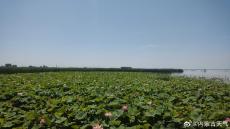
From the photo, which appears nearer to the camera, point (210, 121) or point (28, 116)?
point (210, 121)

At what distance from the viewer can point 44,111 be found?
5258mm

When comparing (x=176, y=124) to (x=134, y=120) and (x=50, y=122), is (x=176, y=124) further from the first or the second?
(x=50, y=122)

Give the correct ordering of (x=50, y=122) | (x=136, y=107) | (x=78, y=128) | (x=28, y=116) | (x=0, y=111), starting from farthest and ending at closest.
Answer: (x=0, y=111) < (x=136, y=107) < (x=28, y=116) < (x=50, y=122) < (x=78, y=128)

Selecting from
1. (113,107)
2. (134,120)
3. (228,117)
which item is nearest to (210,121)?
(228,117)

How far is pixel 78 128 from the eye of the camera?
405cm

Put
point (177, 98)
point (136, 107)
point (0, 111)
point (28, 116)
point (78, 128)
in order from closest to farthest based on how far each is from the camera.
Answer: point (78, 128) < point (28, 116) < point (136, 107) < point (0, 111) < point (177, 98)

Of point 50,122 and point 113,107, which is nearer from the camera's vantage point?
point 50,122

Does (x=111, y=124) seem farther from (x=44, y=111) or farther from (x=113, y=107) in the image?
(x=44, y=111)

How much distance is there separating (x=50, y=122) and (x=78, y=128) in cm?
56

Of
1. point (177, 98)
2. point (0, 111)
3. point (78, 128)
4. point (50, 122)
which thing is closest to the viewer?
point (78, 128)

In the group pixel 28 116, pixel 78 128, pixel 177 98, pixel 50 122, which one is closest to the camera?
pixel 78 128

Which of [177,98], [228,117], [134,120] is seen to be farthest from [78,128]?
[177,98]

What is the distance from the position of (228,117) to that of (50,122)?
9.25 ft

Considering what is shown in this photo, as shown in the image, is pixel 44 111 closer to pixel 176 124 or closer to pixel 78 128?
pixel 78 128
